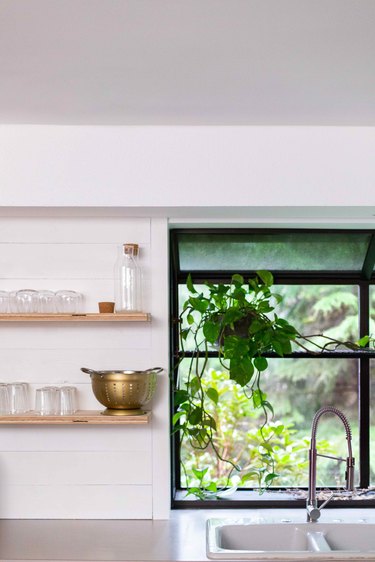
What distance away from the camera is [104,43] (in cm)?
232

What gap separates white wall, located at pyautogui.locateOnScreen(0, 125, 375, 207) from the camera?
127 inches

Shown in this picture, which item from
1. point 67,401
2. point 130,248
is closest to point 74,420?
point 67,401

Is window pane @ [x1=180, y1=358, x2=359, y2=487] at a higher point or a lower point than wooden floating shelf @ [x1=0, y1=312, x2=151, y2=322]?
lower

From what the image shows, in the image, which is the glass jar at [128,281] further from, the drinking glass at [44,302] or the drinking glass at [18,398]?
the drinking glass at [18,398]

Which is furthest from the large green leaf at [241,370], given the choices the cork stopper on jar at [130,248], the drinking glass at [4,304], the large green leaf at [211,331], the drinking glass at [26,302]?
the drinking glass at [4,304]

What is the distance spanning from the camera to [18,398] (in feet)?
10.9

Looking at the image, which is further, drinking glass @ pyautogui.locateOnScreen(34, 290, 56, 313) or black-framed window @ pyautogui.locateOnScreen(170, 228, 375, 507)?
black-framed window @ pyautogui.locateOnScreen(170, 228, 375, 507)

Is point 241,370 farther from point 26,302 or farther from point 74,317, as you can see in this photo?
point 26,302

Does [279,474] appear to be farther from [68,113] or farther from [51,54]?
[51,54]

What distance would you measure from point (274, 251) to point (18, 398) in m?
1.29

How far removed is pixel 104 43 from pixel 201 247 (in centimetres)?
151

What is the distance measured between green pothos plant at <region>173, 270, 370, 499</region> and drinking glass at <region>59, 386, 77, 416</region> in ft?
1.52

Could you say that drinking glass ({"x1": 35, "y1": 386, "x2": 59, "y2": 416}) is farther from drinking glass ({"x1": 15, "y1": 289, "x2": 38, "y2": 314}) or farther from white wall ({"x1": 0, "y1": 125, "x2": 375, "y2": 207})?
white wall ({"x1": 0, "y1": 125, "x2": 375, "y2": 207})

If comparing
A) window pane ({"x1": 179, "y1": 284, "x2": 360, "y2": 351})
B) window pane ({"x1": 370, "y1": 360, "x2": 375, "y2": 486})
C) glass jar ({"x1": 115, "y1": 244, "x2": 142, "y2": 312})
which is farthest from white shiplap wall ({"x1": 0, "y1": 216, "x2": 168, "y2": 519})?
window pane ({"x1": 370, "y1": 360, "x2": 375, "y2": 486})
